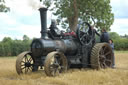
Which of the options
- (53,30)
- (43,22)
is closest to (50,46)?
(53,30)

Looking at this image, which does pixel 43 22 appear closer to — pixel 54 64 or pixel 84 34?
pixel 54 64

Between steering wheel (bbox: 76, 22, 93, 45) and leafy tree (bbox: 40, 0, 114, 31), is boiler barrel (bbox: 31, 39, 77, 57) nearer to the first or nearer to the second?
steering wheel (bbox: 76, 22, 93, 45)

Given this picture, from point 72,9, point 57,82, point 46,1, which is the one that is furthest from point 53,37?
point 46,1

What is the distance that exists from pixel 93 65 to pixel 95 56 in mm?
390

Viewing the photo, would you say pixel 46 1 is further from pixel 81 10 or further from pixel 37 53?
pixel 37 53

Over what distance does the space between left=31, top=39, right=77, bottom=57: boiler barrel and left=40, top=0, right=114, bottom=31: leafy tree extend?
15.1 m

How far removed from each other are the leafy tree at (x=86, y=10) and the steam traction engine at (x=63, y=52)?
46.9 ft

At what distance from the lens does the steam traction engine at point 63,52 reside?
838 centimetres

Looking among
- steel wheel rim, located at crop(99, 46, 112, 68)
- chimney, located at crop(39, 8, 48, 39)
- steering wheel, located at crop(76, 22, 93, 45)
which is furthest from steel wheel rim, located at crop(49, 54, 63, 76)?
steel wheel rim, located at crop(99, 46, 112, 68)

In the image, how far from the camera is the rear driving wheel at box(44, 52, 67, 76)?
7.63 m

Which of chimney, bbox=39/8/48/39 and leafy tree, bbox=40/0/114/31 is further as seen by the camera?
leafy tree, bbox=40/0/114/31

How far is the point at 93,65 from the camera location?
9.42 metres

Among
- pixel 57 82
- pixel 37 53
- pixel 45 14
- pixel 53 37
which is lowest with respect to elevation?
pixel 57 82

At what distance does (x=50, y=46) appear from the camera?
338 inches
